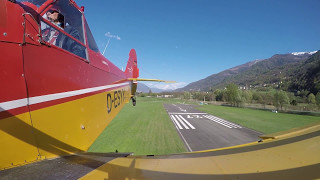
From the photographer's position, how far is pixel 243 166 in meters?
1.19

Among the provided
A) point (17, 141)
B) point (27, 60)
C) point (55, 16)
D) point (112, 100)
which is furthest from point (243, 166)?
point (112, 100)

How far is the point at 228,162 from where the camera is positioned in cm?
132

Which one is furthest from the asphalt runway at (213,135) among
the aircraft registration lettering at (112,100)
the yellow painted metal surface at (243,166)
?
the yellow painted metal surface at (243,166)

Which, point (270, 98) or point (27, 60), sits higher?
point (27, 60)

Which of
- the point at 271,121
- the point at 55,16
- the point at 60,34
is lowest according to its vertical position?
the point at 271,121

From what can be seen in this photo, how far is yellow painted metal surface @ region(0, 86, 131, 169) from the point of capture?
1.53 metres

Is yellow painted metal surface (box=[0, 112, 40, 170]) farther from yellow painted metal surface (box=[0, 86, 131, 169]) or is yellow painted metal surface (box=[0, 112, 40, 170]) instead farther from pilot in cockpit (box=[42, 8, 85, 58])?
pilot in cockpit (box=[42, 8, 85, 58])

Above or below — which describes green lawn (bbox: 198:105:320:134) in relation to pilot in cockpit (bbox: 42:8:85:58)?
below

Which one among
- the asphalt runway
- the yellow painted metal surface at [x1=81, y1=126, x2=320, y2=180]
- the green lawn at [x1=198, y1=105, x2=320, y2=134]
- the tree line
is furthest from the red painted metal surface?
the green lawn at [x1=198, y1=105, x2=320, y2=134]

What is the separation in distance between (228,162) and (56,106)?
6.93 ft

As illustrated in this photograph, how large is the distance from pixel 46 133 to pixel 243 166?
214 centimetres

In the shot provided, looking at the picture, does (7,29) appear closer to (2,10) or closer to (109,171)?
(2,10)

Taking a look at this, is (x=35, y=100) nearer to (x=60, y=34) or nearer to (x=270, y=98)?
(x=60, y=34)

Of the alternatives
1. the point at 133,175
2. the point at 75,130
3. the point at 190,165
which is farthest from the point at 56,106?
the point at 190,165
